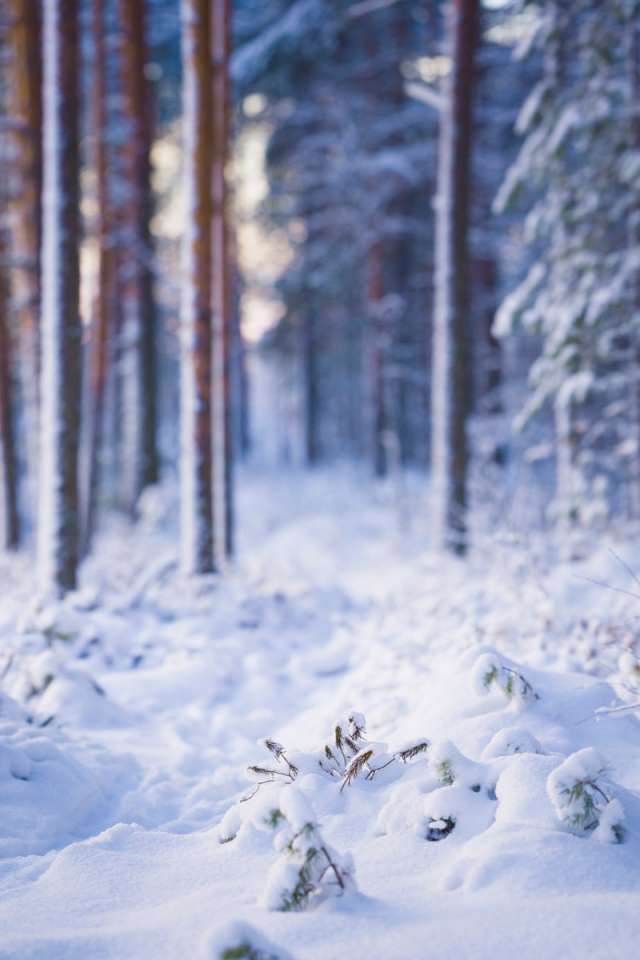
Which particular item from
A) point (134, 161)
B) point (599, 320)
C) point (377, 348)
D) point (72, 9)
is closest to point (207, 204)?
point (72, 9)

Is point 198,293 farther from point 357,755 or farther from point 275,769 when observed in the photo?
point 357,755

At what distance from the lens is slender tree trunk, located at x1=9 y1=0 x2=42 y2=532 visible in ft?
31.1

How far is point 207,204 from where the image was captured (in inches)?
297

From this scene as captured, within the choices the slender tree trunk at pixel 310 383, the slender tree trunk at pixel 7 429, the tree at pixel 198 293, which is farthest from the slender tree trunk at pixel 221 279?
the slender tree trunk at pixel 310 383

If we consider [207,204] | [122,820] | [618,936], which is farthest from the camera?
[207,204]

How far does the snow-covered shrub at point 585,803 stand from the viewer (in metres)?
2.02

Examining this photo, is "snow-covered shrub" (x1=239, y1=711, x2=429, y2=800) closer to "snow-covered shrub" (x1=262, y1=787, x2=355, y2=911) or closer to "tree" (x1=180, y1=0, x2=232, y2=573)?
"snow-covered shrub" (x1=262, y1=787, x2=355, y2=911)

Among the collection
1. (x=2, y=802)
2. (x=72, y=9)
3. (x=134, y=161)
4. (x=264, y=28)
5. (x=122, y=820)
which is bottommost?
(x=122, y=820)

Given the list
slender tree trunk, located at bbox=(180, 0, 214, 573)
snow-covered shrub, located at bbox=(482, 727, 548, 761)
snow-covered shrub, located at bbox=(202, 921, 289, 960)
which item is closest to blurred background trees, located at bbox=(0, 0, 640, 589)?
slender tree trunk, located at bbox=(180, 0, 214, 573)

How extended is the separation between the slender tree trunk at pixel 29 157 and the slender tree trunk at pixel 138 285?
216cm

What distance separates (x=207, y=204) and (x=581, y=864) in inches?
305

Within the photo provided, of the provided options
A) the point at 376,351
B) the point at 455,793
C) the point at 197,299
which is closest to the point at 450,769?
the point at 455,793

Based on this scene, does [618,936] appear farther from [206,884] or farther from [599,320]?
[599,320]

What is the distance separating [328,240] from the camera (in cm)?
1823
